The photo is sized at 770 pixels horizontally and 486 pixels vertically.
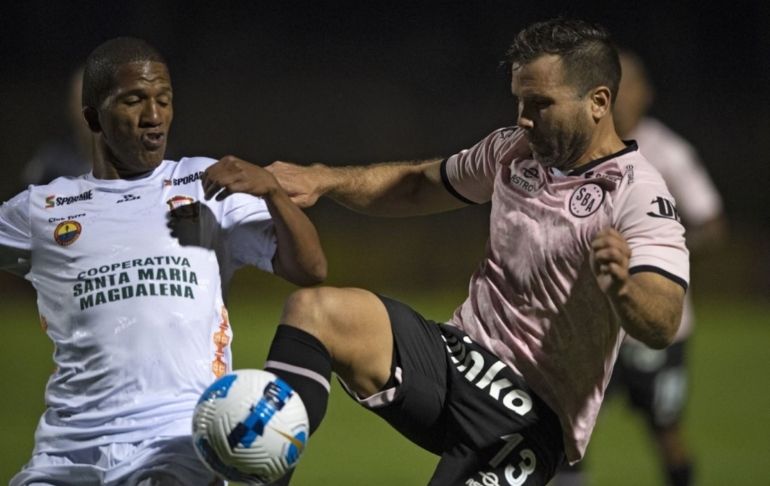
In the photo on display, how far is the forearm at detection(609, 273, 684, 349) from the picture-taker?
369 cm

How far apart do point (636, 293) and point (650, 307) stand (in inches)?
2.9

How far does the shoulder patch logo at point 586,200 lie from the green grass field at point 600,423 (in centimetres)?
285

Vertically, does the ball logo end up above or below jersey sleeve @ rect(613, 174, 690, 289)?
below

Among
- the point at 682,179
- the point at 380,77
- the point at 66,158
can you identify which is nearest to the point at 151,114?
the point at 66,158

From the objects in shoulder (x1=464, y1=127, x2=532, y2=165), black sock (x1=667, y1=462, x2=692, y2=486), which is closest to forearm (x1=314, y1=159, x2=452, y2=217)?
shoulder (x1=464, y1=127, x2=532, y2=165)

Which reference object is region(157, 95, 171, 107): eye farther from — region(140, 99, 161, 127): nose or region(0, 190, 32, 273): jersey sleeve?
region(0, 190, 32, 273): jersey sleeve

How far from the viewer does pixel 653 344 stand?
3830 millimetres

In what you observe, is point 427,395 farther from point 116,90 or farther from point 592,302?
point 116,90

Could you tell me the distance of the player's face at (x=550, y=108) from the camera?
4141 millimetres

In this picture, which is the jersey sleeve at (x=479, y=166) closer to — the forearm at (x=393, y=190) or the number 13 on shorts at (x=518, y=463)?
the forearm at (x=393, y=190)

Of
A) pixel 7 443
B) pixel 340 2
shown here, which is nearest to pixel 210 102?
pixel 340 2

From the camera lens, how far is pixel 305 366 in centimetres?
379

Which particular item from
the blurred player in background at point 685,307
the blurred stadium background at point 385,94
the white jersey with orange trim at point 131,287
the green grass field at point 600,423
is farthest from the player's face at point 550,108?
the blurred stadium background at point 385,94

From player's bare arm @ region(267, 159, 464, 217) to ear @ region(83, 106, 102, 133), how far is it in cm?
86
